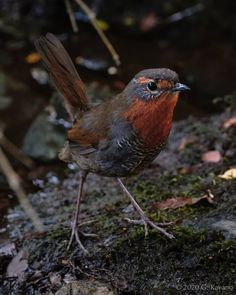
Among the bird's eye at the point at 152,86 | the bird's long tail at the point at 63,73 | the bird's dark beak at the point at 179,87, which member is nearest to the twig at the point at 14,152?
the bird's long tail at the point at 63,73

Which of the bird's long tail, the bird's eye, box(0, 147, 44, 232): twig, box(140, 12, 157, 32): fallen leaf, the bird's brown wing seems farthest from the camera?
box(140, 12, 157, 32): fallen leaf

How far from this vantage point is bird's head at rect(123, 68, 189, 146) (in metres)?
3.70

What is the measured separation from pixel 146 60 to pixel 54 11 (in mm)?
1986

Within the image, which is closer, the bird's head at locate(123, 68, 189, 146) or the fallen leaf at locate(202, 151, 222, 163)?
the bird's head at locate(123, 68, 189, 146)

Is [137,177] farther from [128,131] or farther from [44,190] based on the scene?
[128,131]

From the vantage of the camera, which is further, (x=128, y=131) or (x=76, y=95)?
(x=76, y=95)

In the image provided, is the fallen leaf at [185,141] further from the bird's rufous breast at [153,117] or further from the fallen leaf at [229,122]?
the bird's rufous breast at [153,117]

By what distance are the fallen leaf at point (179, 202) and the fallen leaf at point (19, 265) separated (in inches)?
40.4

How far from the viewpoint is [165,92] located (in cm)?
370

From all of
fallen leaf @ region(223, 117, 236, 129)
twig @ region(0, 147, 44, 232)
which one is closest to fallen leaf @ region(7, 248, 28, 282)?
twig @ region(0, 147, 44, 232)

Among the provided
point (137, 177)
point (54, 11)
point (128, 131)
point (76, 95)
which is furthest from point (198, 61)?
point (128, 131)

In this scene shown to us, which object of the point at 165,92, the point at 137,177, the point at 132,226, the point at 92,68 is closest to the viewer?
the point at 165,92

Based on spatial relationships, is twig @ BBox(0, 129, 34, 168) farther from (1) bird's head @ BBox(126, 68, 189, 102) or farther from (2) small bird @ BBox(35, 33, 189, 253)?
(1) bird's head @ BBox(126, 68, 189, 102)

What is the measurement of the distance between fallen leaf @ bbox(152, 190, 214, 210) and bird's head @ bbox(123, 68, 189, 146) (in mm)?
597
